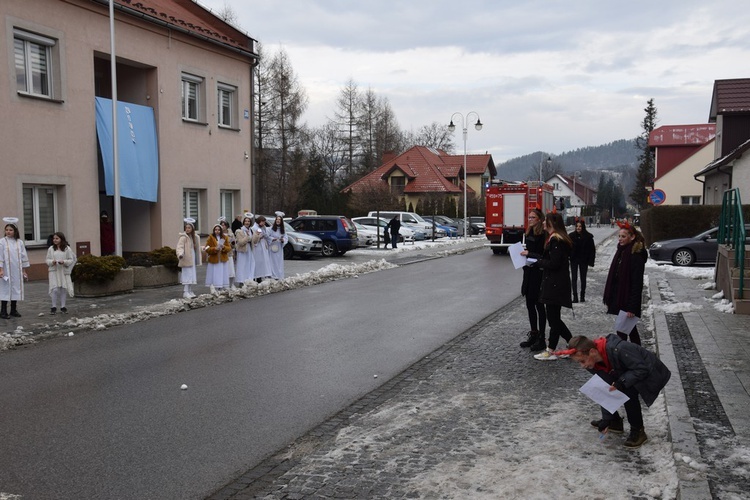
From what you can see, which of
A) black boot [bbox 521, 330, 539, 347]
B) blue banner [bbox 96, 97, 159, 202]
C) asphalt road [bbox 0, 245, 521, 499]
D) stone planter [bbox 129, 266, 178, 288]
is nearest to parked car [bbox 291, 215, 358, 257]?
blue banner [bbox 96, 97, 159, 202]

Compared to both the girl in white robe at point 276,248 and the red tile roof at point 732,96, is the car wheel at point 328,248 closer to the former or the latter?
the girl in white robe at point 276,248

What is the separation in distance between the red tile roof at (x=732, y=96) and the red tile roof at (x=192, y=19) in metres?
20.2

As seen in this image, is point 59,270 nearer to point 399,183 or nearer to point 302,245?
point 302,245

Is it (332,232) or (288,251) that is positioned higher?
(332,232)

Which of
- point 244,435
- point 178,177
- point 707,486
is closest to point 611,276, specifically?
point 707,486

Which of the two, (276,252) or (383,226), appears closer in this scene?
(276,252)

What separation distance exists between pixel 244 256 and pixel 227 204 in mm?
9210

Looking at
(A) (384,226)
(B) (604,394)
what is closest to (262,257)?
(B) (604,394)

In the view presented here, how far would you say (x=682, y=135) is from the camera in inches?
2218

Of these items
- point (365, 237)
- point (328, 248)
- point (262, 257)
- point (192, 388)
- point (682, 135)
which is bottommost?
point (192, 388)

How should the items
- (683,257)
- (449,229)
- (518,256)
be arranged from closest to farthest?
(518,256), (683,257), (449,229)

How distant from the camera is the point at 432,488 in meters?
4.58

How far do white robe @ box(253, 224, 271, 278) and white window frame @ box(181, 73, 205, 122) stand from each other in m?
7.42

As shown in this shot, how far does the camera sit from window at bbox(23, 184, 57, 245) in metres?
17.5
